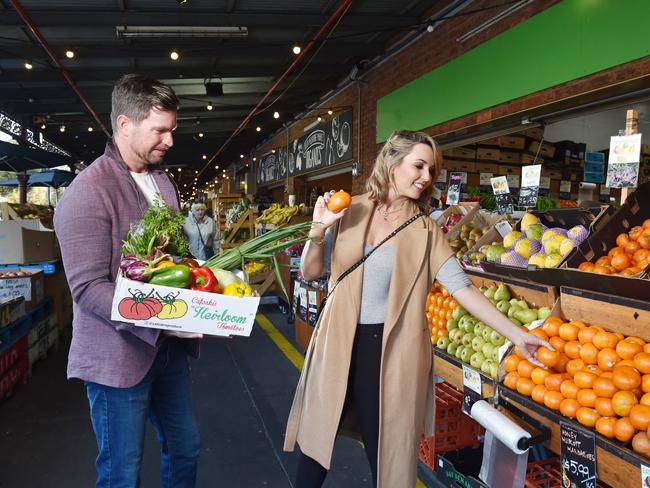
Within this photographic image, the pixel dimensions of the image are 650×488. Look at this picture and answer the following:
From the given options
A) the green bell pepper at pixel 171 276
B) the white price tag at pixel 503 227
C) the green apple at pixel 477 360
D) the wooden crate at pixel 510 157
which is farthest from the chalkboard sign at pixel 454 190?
the wooden crate at pixel 510 157

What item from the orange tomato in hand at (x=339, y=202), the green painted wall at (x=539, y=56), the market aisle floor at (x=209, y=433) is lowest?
the market aisle floor at (x=209, y=433)

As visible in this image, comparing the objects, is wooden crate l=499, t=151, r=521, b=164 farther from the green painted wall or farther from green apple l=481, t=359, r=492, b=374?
green apple l=481, t=359, r=492, b=374

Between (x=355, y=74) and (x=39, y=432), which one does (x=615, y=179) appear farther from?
(x=355, y=74)

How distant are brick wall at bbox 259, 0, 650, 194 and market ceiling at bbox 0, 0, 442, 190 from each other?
0.38 m

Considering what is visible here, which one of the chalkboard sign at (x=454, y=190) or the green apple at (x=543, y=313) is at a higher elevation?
the chalkboard sign at (x=454, y=190)

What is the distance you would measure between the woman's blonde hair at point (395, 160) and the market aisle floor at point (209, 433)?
1.72m

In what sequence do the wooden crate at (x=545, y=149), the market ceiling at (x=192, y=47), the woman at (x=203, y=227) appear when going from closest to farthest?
the market ceiling at (x=192, y=47)
the wooden crate at (x=545, y=149)
the woman at (x=203, y=227)

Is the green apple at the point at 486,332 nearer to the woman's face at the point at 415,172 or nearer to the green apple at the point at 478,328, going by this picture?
the green apple at the point at 478,328

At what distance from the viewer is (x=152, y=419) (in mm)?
1860

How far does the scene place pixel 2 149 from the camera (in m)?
7.16

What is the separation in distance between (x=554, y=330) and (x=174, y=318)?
5.79 feet

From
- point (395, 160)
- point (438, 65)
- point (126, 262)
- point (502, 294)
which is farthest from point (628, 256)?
point (438, 65)

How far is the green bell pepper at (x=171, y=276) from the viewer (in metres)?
1.31

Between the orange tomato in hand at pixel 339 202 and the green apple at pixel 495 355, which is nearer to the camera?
the orange tomato in hand at pixel 339 202
